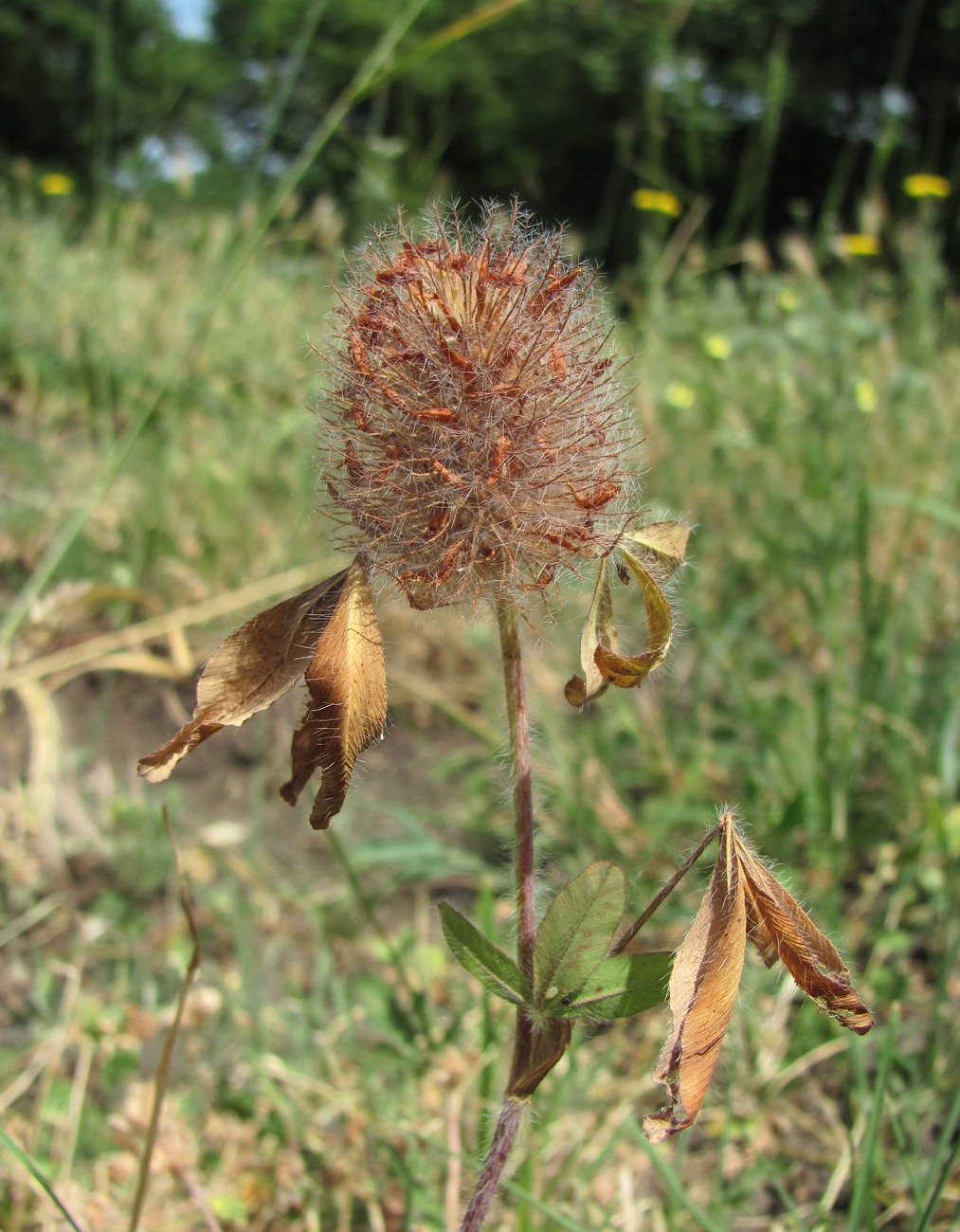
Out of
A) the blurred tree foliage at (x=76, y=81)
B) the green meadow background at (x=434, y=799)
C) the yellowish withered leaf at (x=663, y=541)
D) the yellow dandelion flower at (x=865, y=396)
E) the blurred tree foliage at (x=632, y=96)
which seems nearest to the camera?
the yellowish withered leaf at (x=663, y=541)

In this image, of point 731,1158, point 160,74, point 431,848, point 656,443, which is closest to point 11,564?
point 431,848

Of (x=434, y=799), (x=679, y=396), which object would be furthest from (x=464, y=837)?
(x=679, y=396)

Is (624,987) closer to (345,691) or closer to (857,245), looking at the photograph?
(345,691)

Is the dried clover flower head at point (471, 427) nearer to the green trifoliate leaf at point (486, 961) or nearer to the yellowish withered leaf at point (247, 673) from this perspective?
the yellowish withered leaf at point (247, 673)

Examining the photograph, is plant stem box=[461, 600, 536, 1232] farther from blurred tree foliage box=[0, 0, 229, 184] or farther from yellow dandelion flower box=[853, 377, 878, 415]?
blurred tree foliage box=[0, 0, 229, 184]

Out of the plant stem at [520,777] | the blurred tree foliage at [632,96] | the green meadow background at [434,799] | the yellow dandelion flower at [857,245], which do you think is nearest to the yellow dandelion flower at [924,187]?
the yellow dandelion flower at [857,245]

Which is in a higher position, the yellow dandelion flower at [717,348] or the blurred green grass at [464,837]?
the yellow dandelion flower at [717,348]

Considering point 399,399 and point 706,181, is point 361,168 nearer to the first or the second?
point 399,399
